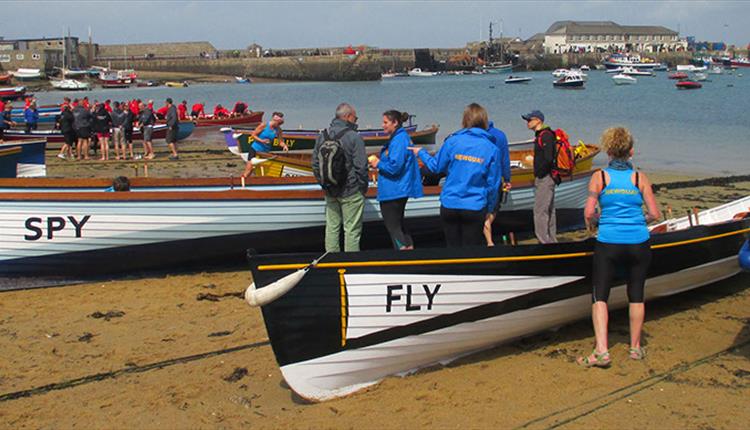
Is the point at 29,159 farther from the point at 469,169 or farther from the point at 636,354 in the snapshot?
the point at 636,354

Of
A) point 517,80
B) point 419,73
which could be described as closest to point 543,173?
point 517,80

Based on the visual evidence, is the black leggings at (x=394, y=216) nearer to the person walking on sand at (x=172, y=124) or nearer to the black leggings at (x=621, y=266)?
the black leggings at (x=621, y=266)

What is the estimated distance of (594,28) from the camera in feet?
488

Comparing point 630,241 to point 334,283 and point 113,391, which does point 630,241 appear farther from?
point 113,391

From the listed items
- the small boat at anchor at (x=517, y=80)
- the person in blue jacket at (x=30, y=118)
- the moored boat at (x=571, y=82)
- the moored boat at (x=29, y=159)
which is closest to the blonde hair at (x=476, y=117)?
the moored boat at (x=29, y=159)

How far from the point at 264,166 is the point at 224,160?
33.5 feet

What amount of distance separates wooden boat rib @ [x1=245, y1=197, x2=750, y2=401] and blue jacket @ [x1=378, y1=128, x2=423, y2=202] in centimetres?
193

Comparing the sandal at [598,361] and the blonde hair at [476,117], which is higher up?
the blonde hair at [476,117]

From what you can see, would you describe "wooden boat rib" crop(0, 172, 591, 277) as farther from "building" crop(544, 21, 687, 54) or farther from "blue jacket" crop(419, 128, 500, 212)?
"building" crop(544, 21, 687, 54)

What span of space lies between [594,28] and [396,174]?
499 feet

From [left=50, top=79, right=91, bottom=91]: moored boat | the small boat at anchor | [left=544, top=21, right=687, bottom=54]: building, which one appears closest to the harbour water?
[left=50, top=79, right=91, bottom=91]: moored boat

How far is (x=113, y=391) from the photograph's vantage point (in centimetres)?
593

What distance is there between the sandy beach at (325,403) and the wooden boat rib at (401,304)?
228mm

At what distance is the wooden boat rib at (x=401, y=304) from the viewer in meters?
5.36
